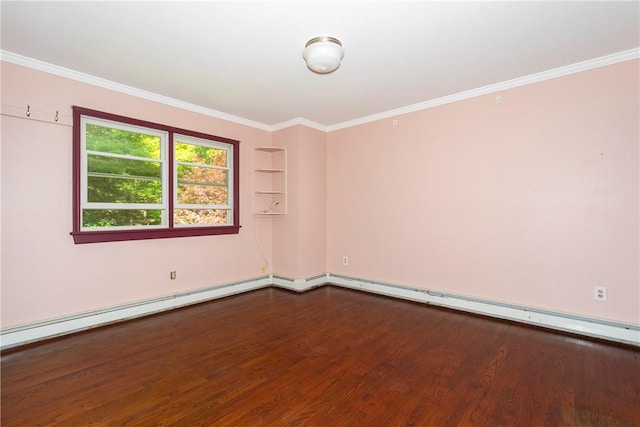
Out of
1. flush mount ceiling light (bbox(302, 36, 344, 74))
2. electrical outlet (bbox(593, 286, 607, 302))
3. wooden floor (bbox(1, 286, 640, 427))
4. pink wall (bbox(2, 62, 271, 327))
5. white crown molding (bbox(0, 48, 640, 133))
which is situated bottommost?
wooden floor (bbox(1, 286, 640, 427))

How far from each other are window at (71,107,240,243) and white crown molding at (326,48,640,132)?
2.30m

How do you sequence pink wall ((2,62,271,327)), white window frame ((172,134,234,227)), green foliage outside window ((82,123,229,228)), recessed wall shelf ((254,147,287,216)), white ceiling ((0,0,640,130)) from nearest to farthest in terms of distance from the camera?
1. white ceiling ((0,0,640,130))
2. pink wall ((2,62,271,327))
3. green foliage outside window ((82,123,229,228))
4. white window frame ((172,134,234,227))
5. recessed wall shelf ((254,147,287,216))

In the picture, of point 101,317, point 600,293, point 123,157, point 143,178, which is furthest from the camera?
point 143,178

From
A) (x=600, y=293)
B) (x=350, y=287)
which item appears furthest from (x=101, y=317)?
(x=600, y=293)

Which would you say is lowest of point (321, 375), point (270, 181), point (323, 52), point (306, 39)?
point (321, 375)

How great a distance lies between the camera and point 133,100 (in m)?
3.40

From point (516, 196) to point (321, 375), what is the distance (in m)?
2.71

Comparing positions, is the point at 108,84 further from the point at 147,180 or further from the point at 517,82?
the point at 517,82

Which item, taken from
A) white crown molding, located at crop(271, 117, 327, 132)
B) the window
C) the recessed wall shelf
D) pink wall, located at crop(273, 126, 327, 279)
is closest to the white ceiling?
the window

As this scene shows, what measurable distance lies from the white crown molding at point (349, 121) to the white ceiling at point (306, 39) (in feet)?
0.25

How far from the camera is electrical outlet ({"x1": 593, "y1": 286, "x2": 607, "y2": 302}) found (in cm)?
277

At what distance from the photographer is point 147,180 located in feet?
11.7

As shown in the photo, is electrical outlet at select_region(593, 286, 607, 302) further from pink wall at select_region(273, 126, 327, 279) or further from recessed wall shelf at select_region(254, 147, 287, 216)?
recessed wall shelf at select_region(254, 147, 287, 216)

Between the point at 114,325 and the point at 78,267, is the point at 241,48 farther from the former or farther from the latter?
the point at 114,325
